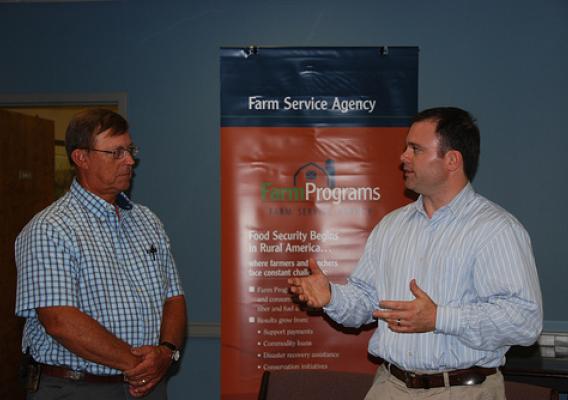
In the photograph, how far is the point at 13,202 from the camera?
4320 mm

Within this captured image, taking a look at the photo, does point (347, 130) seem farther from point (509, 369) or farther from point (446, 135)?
point (509, 369)

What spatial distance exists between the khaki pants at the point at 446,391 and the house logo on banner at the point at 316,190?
1.55m

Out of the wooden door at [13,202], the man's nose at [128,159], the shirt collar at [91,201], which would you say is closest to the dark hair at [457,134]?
the man's nose at [128,159]

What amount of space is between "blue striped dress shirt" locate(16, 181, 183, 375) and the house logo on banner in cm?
126

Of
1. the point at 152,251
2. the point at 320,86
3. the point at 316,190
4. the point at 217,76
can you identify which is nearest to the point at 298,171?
the point at 316,190

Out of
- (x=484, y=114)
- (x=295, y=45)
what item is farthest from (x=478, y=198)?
(x=295, y=45)

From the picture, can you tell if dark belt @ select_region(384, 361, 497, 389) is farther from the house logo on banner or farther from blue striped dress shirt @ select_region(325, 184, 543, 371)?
the house logo on banner

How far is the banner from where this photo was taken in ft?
11.9

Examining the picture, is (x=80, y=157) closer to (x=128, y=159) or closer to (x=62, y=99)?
(x=128, y=159)

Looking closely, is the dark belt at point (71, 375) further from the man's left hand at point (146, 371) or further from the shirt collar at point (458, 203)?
the shirt collar at point (458, 203)

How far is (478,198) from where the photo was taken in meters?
2.28

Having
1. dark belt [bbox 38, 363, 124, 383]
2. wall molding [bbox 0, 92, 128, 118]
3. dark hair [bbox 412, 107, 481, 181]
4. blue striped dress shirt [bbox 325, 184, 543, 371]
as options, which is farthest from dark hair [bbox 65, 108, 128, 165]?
wall molding [bbox 0, 92, 128, 118]

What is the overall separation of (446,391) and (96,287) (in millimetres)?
1293

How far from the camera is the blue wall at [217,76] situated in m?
3.66
